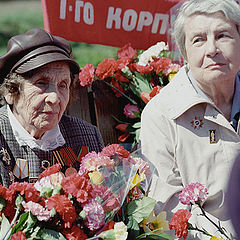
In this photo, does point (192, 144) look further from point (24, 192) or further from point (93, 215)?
point (24, 192)

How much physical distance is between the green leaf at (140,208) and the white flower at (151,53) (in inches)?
70.8

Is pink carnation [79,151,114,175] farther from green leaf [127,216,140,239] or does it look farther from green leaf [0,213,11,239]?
green leaf [0,213,11,239]

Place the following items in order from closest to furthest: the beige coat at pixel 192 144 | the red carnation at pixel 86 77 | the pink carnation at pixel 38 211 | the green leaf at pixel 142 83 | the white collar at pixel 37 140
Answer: the pink carnation at pixel 38 211, the white collar at pixel 37 140, the beige coat at pixel 192 144, the red carnation at pixel 86 77, the green leaf at pixel 142 83

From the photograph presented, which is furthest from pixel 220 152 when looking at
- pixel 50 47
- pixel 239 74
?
pixel 50 47

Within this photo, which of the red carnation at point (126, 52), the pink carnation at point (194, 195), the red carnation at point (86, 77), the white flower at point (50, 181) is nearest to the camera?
the white flower at point (50, 181)

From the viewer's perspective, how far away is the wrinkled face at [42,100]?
259 cm

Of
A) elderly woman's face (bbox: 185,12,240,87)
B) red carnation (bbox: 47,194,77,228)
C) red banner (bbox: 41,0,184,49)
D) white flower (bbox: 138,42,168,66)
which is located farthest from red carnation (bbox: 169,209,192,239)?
red banner (bbox: 41,0,184,49)

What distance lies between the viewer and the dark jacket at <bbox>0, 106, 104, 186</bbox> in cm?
253

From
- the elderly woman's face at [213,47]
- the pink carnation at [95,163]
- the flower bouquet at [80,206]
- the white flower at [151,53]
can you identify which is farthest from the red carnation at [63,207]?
the white flower at [151,53]

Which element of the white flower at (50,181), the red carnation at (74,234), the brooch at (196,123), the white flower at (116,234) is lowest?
the brooch at (196,123)

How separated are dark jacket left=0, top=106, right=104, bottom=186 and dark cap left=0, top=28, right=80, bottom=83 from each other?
0.95ft

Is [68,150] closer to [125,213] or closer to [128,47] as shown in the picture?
[125,213]

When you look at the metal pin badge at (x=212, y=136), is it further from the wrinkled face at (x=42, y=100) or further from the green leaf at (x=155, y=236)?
the green leaf at (x=155, y=236)

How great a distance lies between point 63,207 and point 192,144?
121 centimetres
